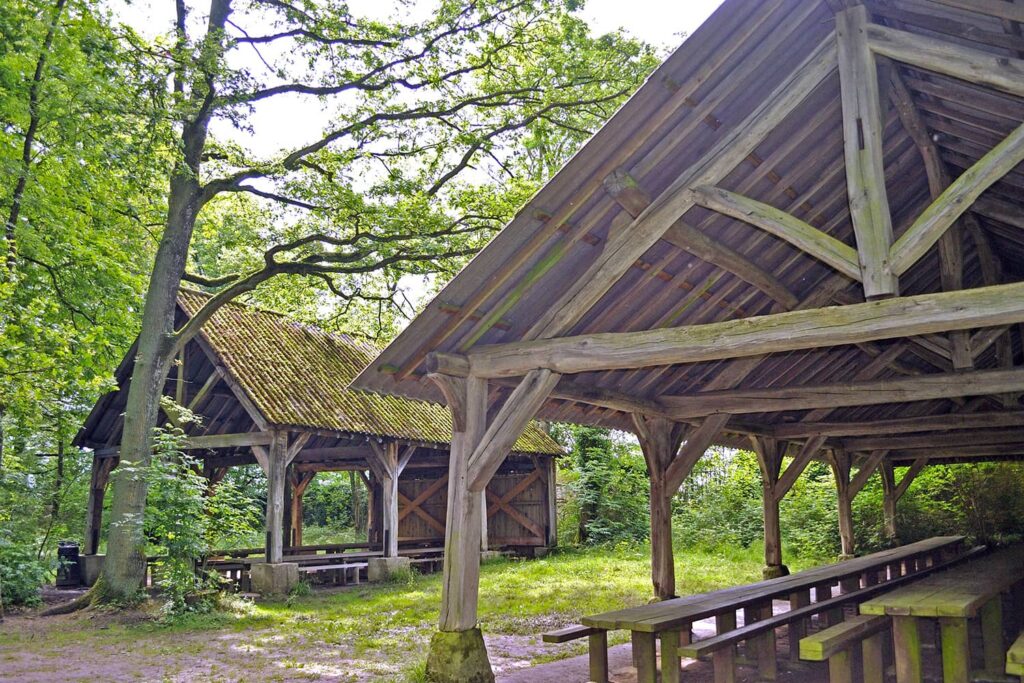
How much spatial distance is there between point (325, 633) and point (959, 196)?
7.74 m

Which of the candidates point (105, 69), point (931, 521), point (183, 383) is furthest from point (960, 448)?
point (105, 69)

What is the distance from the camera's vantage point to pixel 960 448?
14875 mm

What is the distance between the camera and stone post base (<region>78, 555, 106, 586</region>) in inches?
593

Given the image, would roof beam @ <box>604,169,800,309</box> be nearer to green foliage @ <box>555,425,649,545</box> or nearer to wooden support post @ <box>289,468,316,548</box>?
wooden support post @ <box>289,468,316,548</box>

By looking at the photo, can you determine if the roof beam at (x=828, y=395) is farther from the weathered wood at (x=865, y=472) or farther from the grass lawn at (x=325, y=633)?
the weathered wood at (x=865, y=472)

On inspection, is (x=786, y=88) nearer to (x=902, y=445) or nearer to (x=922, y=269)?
(x=922, y=269)

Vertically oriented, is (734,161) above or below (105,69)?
below

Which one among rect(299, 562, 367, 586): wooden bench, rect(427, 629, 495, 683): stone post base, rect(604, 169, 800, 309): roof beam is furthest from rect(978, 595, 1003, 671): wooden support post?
rect(299, 562, 367, 586): wooden bench

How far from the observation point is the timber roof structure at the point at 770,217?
15.6 feet

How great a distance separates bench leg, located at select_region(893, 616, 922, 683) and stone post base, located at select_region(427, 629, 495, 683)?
2797mm

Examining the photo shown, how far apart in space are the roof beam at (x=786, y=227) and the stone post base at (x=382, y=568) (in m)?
10.9

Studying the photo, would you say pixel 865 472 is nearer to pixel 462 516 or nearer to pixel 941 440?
pixel 941 440

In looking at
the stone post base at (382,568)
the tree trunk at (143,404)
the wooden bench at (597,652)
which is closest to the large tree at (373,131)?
the tree trunk at (143,404)

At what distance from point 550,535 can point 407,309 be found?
8610mm
